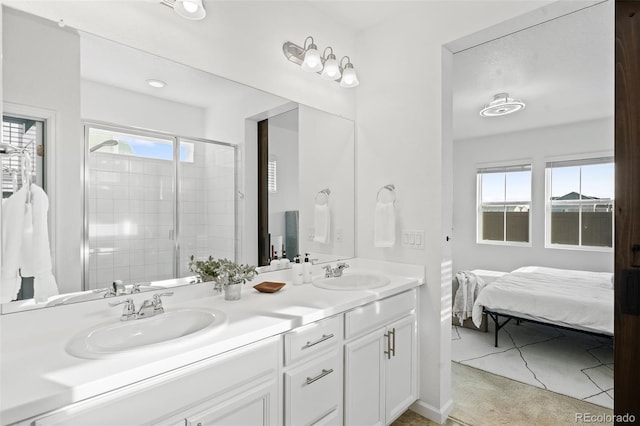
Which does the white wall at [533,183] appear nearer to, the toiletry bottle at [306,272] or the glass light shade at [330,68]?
the glass light shade at [330,68]

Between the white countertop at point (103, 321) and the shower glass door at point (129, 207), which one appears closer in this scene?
the white countertop at point (103, 321)

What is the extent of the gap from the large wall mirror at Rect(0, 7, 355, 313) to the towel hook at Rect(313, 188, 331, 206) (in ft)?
0.84

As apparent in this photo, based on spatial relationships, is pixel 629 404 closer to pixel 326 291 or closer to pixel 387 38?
pixel 326 291

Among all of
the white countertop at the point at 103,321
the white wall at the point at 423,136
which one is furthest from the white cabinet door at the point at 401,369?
the white countertop at the point at 103,321

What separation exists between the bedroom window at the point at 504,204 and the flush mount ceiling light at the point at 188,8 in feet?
17.4

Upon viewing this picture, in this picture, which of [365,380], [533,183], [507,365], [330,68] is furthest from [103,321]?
[533,183]

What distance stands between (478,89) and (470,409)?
2.98 meters

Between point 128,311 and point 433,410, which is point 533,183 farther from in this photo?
point 128,311

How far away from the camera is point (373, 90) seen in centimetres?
249

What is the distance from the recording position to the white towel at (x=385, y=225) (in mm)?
2312

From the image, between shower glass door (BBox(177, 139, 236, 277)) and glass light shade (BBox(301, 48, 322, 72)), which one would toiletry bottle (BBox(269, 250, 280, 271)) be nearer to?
shower glass door (BBox(177, 139, 236, 277))

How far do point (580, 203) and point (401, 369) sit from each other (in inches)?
175

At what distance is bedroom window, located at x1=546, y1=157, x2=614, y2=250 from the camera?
4.64 m

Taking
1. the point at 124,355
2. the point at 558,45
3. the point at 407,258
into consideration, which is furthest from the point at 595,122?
the point at 124,355
